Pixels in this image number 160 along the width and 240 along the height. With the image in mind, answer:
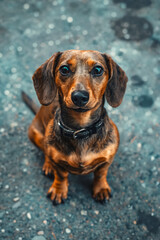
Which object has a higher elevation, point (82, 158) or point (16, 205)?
point (82, 158)

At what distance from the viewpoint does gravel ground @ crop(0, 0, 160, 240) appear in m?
2.89

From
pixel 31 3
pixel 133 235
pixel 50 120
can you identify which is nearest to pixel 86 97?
pixel 50 120

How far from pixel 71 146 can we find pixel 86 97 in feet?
1.96

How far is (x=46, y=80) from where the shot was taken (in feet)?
7.65

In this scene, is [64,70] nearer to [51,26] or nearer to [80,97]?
[80,97]

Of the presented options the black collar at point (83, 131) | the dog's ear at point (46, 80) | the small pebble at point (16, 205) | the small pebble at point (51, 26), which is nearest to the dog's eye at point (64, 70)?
the dog's ear at point (46, 80)

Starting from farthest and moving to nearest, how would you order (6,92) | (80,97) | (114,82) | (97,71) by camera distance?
(6,92), (114,82), (97,71), (80,97)

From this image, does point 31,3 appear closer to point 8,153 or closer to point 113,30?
point 113,30

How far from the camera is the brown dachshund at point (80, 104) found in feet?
6.84

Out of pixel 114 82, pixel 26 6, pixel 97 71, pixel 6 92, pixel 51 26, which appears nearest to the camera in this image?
pixel 97 71

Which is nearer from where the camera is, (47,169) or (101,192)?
(101,192)

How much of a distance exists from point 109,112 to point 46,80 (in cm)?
164

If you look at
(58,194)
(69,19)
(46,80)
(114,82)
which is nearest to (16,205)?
(58,194)

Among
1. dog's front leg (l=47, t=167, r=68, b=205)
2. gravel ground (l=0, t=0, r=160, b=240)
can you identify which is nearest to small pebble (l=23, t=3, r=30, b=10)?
gravel ground (l=0, t=0, r=160, b=240)
